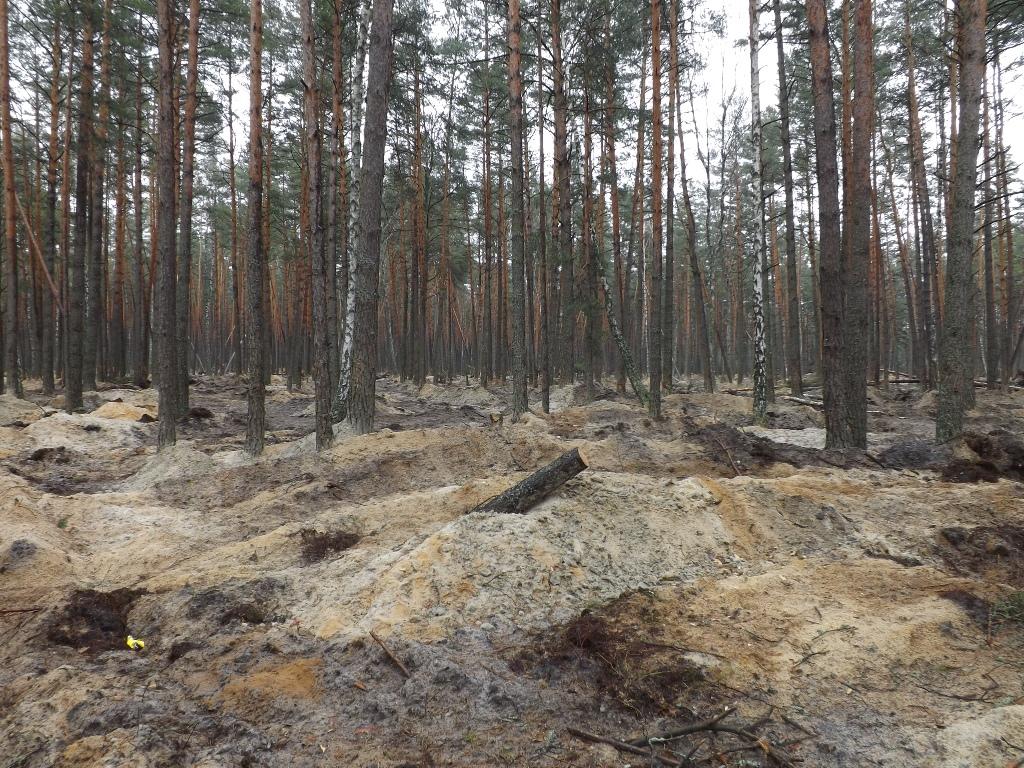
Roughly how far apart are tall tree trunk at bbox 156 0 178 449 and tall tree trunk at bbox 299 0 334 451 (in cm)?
213

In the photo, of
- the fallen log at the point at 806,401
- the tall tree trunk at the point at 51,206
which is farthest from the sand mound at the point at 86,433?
the fallen log at the point at 806,401

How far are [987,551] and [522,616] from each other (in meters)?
3.67

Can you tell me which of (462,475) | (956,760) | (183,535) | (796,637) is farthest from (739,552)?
(183,535)

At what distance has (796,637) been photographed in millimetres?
3455

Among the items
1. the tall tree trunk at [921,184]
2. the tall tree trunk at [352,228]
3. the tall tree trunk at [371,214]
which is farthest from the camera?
the tall tree trunk at [921,184]

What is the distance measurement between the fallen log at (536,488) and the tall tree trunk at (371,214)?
3.97 meters

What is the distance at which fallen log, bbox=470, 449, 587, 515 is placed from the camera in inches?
195

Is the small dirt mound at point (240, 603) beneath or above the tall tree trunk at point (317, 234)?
beneath

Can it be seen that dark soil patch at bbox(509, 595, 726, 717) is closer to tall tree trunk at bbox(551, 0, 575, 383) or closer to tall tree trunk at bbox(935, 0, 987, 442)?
tall tree trunk at bbox(935, 0, 987, 442)

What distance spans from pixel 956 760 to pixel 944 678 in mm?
731

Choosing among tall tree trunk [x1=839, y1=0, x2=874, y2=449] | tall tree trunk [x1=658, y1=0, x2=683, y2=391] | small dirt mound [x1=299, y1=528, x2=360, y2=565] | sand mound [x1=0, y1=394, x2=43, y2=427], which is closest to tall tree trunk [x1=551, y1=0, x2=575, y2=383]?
tall tree trunk [x1=658, y1=0, x2=683, y2=391]

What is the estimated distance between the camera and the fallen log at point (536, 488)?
4957 mm

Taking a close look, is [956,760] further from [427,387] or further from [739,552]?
[427,387]

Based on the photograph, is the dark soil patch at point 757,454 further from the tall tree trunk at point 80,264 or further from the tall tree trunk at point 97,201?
the tall tree trunk at point 97,201
